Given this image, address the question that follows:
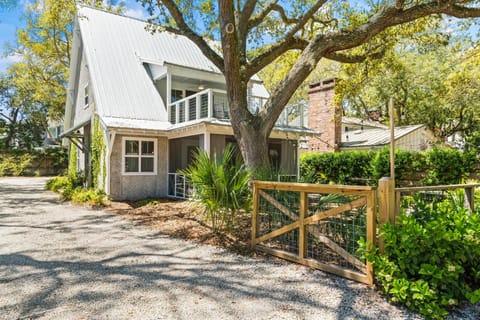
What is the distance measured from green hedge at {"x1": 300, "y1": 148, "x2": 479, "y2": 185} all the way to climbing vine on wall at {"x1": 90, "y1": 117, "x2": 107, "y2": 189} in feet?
25.5

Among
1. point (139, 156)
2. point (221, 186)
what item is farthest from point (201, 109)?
point (221, 186)

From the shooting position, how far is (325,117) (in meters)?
14.8

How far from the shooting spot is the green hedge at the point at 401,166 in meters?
11.0

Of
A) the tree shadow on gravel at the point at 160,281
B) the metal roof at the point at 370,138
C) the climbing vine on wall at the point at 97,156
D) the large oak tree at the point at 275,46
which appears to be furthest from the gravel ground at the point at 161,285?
the metal roof at the point at 370,138

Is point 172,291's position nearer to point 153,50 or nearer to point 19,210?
point 19,210

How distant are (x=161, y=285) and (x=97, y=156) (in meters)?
10.2

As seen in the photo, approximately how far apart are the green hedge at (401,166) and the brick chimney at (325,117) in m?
1.04

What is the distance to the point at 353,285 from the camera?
3.77 m

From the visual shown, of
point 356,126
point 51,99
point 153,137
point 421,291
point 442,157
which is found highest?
point 51,99

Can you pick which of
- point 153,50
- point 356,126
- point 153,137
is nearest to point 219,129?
point 153,137

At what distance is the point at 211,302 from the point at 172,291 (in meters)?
0.56

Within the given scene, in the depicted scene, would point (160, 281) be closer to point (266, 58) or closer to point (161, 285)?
point (161, 285)

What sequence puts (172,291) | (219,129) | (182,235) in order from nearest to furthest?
(172,291)
(182,235)
(219,129)

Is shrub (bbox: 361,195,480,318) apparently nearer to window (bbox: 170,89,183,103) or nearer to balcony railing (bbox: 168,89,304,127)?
balcony railing (bbox: 168,89,304,127)
